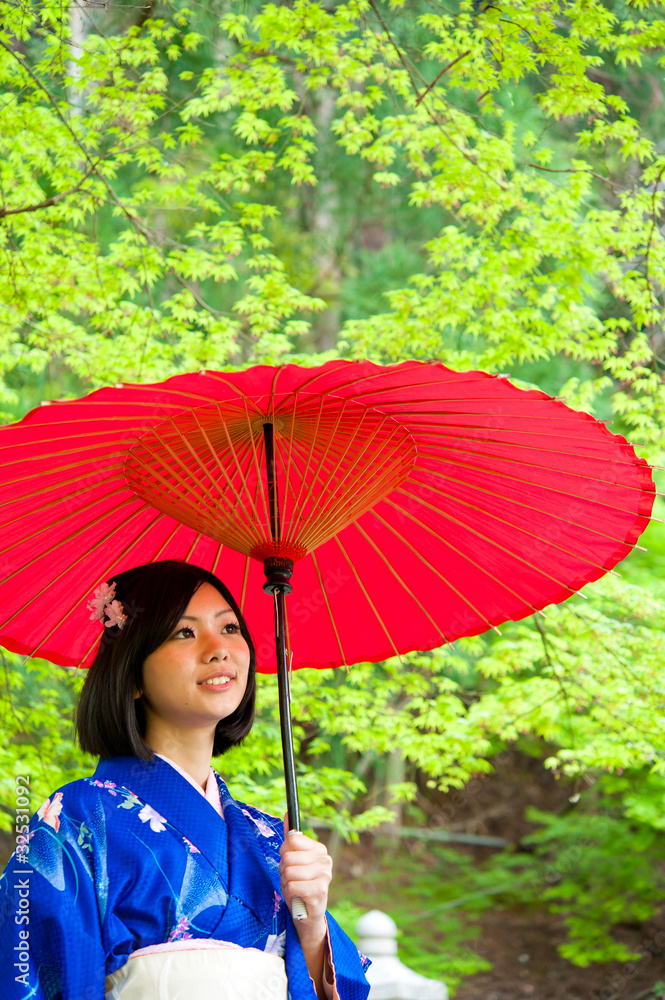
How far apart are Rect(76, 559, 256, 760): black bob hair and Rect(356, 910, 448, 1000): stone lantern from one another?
3148 mm

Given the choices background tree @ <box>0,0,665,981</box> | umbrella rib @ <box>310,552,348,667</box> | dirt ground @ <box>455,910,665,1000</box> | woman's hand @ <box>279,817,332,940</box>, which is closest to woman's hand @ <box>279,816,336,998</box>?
woman's hand @ <box>279,817,332,940</box>

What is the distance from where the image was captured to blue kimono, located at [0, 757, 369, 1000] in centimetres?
154

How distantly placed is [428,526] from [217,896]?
1033 millimetres

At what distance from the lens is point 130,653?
192cm

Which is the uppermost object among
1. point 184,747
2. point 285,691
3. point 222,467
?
point 222,467

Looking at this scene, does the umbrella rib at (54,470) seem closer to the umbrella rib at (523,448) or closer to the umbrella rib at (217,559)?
the umbrella rib at (217,559)

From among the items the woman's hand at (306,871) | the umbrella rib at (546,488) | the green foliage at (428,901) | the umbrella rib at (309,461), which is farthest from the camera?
the green foliage at (428,901)

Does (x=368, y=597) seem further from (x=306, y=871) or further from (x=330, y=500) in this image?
(x=306, y=871)

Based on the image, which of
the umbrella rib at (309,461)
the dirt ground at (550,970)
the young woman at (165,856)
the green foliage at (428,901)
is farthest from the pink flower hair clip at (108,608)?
the dirt ground at (550,970)

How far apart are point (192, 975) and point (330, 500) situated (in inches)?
37.3

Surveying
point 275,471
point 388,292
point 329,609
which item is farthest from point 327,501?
point 388,292

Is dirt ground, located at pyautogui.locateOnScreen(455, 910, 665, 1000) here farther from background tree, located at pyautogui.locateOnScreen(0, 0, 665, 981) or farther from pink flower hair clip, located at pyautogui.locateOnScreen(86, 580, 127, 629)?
pink flower hair clip, located at pyautogui.locateOnScreen(86, 580, 127, 629)

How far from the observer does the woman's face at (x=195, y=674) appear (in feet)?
6.13

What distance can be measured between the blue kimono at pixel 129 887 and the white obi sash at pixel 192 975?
0.03 meters
